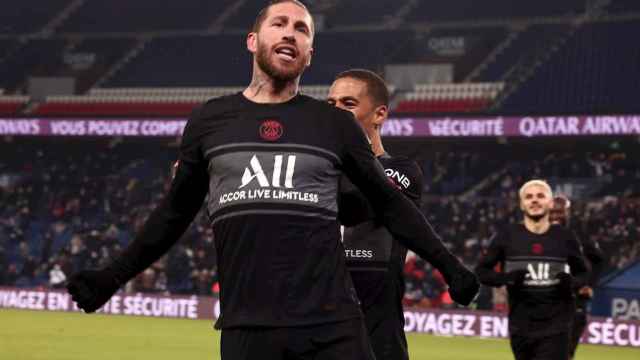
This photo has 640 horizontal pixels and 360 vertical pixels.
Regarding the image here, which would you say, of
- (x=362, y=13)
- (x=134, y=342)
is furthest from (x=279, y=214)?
(x=362, y=13)

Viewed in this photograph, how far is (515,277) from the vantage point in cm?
1031

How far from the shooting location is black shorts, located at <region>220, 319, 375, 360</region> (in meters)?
4.32

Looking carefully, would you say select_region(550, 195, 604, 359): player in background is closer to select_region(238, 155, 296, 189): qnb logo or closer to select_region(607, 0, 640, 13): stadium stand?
select_region(238, 155, 296, 189): qnb logo

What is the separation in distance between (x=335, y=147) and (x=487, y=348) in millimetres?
17655

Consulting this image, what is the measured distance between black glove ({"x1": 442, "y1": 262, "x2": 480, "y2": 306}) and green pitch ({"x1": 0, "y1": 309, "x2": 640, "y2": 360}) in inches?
502

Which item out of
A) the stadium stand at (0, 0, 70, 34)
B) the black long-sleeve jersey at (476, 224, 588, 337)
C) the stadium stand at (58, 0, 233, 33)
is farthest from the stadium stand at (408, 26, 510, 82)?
the black long-sleeve jersey at (476, 224, 588, 337)

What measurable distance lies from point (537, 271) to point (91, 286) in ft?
21.8

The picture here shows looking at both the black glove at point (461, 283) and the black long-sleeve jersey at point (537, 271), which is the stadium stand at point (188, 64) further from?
the black glove at point (461, 283)

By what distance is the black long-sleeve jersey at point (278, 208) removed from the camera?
4340 millimetres

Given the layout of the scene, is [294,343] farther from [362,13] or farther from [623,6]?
[362,13]

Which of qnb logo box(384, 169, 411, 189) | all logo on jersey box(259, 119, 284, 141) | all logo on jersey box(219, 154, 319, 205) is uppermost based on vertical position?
qnb logo box(384, 169, 411, 189)

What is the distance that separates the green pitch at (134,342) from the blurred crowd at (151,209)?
194 cm

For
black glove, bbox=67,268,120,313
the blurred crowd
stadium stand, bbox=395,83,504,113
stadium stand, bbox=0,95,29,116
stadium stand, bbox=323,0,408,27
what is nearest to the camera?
black glove, bbox=67,268,120,313

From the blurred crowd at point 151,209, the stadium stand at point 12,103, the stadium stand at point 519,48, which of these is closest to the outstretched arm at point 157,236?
the blurred crowd at point 151,209
